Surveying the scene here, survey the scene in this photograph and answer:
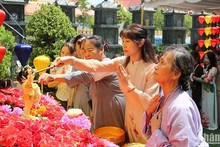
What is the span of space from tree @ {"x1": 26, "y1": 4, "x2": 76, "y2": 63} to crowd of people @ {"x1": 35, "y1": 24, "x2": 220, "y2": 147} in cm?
293

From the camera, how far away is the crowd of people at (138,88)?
1458mm

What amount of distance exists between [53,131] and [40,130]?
9cm

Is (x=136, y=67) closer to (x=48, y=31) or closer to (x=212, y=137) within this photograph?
(x=212, y=137)

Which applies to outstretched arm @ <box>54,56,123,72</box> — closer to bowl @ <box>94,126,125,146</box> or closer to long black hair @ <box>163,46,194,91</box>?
bowl @ <box>94,126,125,146</box>

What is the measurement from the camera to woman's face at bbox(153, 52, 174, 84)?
59.8 inches

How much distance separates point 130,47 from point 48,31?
14.9ft

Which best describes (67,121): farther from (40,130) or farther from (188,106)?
(188,106)

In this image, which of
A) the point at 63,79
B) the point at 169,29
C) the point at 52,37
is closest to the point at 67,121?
the point at 63,79

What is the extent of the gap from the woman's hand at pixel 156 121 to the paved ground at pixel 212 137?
10.4 ft

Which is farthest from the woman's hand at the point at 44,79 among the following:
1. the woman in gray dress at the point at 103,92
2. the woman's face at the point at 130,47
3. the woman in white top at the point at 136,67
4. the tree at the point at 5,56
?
the tree at the point at 5,56

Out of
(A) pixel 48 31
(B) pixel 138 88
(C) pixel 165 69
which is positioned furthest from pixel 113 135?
(A) pixel 48 31

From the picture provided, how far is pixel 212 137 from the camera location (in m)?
4.88

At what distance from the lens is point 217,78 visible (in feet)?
17.8

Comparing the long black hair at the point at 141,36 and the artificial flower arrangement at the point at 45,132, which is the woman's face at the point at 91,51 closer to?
the long black hair at the point at 141,36
